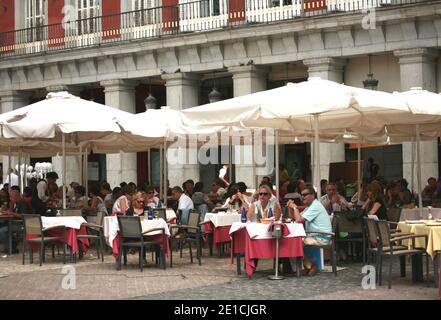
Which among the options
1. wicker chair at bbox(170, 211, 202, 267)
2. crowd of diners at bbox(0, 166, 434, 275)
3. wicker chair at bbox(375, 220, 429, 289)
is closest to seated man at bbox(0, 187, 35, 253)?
crowd of diners at bbox(0, 166, 434, 275)

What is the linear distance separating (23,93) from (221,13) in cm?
992

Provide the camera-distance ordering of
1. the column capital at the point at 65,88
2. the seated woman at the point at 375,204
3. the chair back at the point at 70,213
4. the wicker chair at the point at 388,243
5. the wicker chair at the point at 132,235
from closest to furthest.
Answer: the wicker chair at the point at 388,243 → the wicker chair at the point at 132,235 → the seated woman at the point at 375,204 → the chair back at the point at 70,213 → the column capital at the point at 65,88

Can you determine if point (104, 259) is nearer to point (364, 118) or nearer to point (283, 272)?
point (283, 272)

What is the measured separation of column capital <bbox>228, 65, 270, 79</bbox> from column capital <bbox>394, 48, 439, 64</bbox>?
4841mm

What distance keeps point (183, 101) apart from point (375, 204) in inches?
562

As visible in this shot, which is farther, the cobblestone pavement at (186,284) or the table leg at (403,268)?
the table leg at (403,268)

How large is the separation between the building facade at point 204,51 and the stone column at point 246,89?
0.04m

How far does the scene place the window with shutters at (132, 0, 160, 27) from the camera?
30.6 meters

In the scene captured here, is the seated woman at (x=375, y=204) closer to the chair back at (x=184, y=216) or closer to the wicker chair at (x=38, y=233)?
the chair back at (x=184, y=216)

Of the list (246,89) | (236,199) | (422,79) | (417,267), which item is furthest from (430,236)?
(246,89)

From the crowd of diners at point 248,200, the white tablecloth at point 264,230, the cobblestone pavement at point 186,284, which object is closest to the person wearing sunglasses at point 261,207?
the crowd of diners at point 248,200

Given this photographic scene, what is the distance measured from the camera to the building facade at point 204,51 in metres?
24.9

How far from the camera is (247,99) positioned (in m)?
15.0

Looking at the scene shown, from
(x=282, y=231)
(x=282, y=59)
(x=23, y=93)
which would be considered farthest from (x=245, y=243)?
(x=23, y=93)
